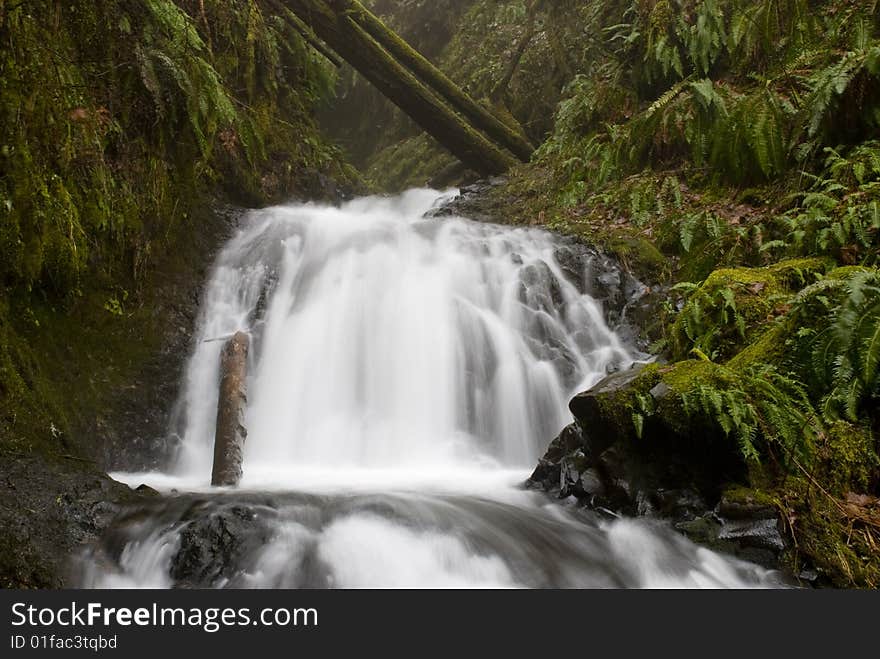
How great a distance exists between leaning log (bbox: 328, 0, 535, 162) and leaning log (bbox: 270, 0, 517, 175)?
0.19 meters

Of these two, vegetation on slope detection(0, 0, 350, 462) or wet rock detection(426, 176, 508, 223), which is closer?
vegetation on slope detection(0, 0, 350, 462)

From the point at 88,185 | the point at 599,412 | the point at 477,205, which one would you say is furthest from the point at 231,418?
the point at 477,205

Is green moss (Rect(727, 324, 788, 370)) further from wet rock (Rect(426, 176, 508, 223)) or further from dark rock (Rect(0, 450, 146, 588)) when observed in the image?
wet rock (Rect(426, 176, 508, 223))

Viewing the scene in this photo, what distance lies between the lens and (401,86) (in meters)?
11.9

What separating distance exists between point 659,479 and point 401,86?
954 centimetres

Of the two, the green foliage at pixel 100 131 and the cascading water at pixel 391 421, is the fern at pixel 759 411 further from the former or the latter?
the green foliage at pixel 100 131

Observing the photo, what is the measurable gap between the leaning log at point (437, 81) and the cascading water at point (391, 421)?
12.5 ft

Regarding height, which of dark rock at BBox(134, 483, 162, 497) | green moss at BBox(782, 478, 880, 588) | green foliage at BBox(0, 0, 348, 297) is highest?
green foliage at BBox(0, 0, 348, 297)

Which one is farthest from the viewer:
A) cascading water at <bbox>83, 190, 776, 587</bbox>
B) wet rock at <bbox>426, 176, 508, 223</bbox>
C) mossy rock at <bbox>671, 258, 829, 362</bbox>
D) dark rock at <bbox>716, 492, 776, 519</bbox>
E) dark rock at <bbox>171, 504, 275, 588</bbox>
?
wet rock at <bbox>426, 176, 508, 223</bbox>

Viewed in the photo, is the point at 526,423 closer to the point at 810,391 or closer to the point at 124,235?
the point at 810,391

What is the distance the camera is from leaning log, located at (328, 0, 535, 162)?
11.7m

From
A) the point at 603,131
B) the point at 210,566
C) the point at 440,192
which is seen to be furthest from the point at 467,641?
the point at 440,192

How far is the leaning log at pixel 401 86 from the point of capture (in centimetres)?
1127

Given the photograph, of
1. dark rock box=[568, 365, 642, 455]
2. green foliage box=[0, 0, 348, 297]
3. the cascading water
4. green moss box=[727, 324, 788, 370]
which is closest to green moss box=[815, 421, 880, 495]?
green moss box=[727, 324, 788, 370]
